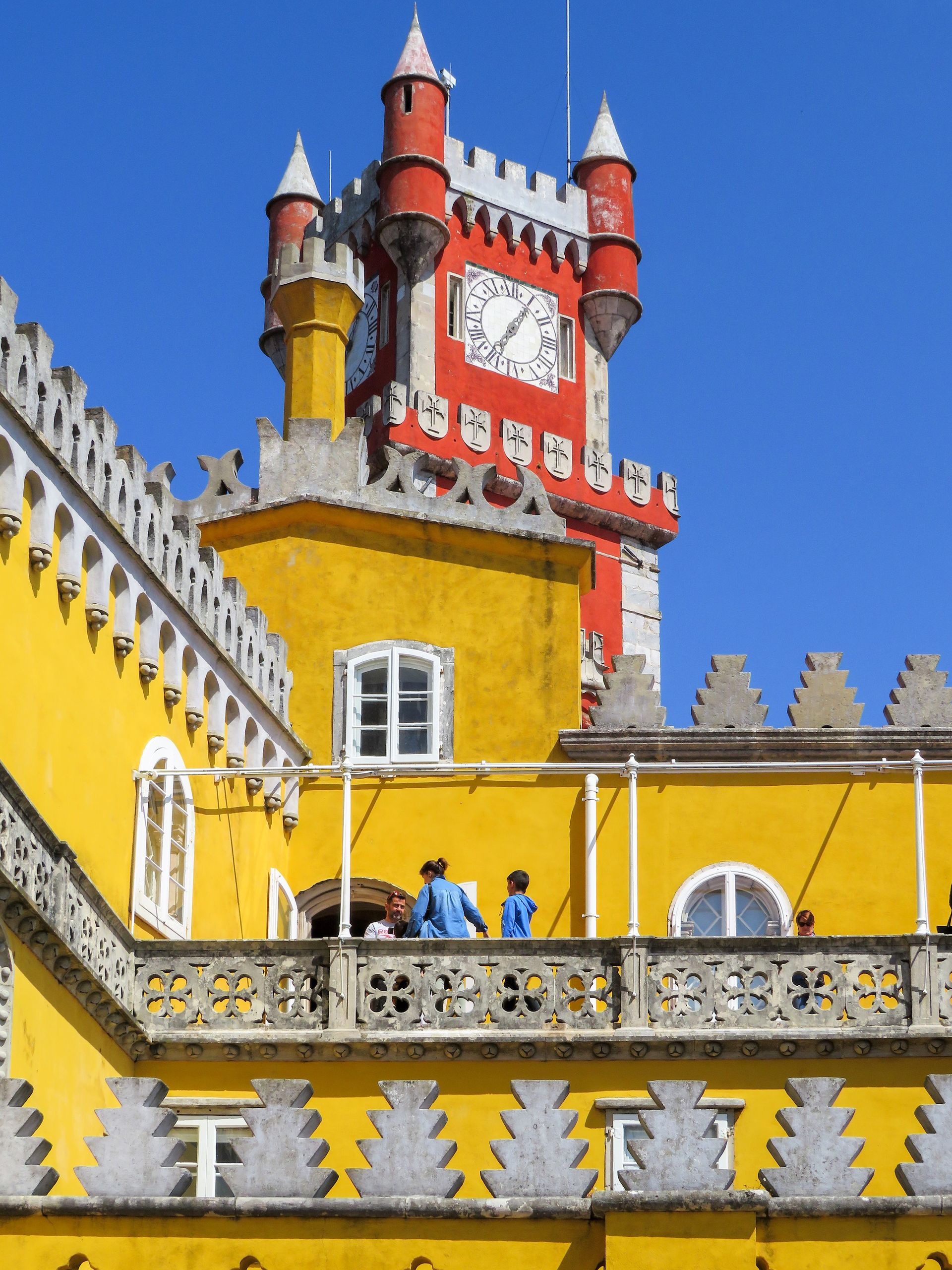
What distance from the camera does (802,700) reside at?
24.7 metres

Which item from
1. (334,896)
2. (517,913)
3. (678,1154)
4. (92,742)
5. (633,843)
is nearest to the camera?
(678,1154)

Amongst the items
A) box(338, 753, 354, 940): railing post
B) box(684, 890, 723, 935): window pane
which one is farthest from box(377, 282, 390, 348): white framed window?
box(338, 753, 354, 940): railing post

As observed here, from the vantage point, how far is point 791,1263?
41.8ft

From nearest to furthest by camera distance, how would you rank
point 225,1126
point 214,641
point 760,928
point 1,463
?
point 1,463
point 225,1126
point 214,641
point 760,928

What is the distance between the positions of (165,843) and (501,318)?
28590 mm

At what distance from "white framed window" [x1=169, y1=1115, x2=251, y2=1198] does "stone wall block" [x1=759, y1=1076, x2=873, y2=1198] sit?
7195 mm

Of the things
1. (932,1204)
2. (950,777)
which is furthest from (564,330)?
(932,1204)

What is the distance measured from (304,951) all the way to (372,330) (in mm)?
29301

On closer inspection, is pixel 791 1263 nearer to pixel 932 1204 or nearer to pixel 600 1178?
pixel 932 1204

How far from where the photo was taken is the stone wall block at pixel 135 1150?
13008 millimetres

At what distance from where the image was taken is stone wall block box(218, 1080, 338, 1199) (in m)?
13.1

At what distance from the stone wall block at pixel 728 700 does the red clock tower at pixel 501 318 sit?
61.0ft

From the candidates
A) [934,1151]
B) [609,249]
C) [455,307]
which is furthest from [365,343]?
[934,1151]

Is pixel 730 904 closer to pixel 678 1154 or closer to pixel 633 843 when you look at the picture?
pixel 633 843
